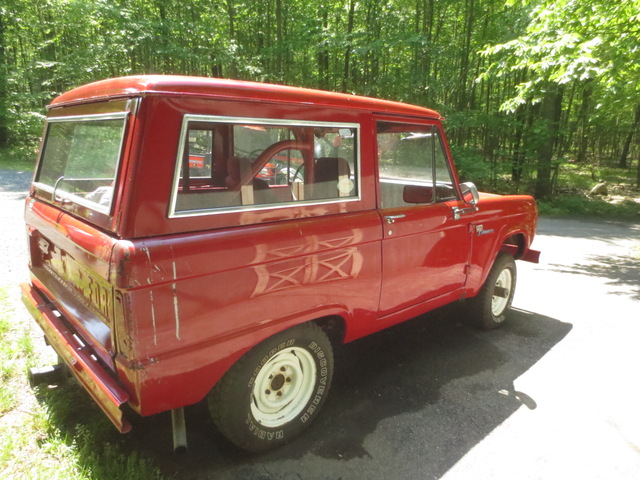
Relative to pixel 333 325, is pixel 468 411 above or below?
below

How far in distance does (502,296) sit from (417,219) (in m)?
1.87

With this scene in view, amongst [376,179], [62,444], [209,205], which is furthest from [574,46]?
[62,444]

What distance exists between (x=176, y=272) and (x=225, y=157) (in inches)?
37.0

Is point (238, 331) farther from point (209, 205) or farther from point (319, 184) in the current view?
point (319, 184)

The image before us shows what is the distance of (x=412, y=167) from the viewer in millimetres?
3180

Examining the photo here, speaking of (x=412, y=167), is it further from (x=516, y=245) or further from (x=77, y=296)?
(x=77, y=296)

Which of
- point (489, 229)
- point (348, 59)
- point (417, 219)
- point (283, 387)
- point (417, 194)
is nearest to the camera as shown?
point (283, 387)

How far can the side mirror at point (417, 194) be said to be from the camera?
2.97 m

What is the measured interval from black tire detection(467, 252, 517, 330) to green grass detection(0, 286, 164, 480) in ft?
9.92

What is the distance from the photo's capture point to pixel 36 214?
262 cm

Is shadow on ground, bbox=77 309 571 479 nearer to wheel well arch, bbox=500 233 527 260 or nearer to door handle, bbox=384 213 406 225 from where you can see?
wheel well arch, bbox=500 233 527 260

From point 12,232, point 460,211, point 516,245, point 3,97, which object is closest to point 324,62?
point 12,232

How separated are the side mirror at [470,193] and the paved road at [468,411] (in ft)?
4.34

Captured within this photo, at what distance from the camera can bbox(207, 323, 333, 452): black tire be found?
6.89 feet
